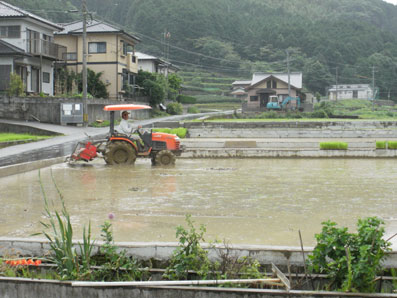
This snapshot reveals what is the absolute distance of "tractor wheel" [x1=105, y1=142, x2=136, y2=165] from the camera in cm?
1473

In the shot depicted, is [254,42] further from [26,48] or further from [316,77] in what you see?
[26,48]

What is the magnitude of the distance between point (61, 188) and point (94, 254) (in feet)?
20.6

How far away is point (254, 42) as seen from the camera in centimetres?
10594

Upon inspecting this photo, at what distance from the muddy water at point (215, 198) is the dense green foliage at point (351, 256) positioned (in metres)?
1.49

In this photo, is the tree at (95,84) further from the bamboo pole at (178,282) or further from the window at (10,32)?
the bamboo pole at (178,282)

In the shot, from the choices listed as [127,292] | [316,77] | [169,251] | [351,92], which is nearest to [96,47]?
[169,251]

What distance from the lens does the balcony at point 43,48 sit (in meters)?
33.2

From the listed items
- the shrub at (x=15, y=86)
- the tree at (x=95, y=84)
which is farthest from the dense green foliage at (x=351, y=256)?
the tree at (x=95, y=84)

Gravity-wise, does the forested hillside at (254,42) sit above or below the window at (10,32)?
above

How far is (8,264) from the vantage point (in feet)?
15.7

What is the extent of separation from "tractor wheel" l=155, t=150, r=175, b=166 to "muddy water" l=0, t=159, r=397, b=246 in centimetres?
49

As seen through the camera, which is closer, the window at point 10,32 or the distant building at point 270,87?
the window at point 10,32

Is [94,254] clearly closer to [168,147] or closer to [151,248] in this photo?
[151,248]

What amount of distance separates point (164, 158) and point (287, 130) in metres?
14.0
